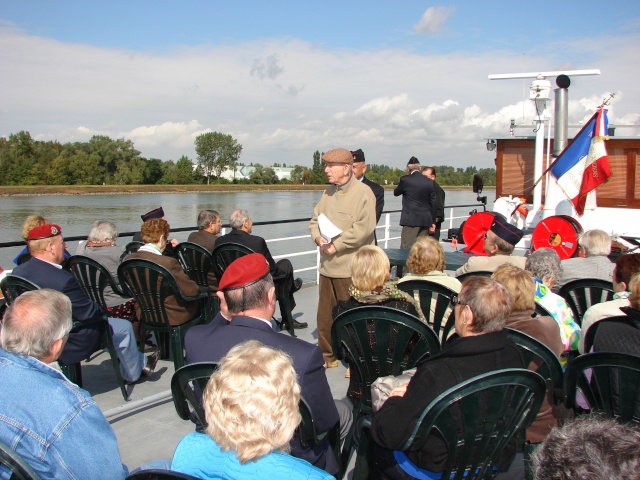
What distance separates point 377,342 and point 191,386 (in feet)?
2.85

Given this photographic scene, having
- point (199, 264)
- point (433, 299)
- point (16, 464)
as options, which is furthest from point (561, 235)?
point (16, 464)

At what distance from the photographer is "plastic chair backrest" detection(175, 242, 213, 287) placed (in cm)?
442

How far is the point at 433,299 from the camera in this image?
306cm

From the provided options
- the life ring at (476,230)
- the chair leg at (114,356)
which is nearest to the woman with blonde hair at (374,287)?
the chair leg at (114,356)

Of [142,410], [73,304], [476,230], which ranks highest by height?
[476,230]

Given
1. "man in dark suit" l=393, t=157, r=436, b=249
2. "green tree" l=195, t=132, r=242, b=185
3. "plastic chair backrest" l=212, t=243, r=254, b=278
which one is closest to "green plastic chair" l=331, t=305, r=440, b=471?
"plastic chair backrest" l=212, t=243, r=254, b=278

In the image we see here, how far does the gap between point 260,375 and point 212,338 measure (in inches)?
28.1

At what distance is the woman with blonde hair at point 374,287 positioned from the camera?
108 inches

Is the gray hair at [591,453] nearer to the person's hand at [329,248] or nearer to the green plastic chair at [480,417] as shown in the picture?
the green plastic chair at [480,417]

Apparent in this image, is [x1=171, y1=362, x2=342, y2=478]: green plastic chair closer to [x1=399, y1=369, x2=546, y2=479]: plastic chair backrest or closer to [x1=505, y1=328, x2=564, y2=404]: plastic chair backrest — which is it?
[x1=399, y1=369, x2=546, y2=479]: plastic chair backrest

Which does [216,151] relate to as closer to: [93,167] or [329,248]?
[93,167]

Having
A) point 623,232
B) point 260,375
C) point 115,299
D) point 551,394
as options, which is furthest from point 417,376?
point 623,232

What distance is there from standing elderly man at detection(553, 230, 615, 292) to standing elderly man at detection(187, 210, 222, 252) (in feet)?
8.61

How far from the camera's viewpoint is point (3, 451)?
1339 mm
